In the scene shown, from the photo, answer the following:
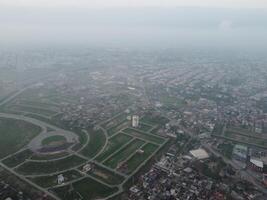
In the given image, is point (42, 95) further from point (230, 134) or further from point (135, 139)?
point (230, 134)

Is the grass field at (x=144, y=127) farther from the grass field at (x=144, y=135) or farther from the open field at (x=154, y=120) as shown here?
the open field at (x=154, y=120)

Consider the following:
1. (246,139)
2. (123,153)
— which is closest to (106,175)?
(123,153)

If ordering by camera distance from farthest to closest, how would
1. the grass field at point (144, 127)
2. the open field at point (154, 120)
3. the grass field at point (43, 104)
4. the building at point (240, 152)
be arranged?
1. the grass field at point (43, 104)
2. the open field at point (154, 120)
3. the grass field at point (144, 127)
4. the building at point (240, 152)

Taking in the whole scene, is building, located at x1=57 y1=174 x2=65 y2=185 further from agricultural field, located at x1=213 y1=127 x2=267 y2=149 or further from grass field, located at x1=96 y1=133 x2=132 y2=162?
agricultural field, located at x1=213 y1=127 x2=267 y2=149

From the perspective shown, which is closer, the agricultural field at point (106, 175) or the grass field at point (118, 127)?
the agricultural field at point (106, 175)

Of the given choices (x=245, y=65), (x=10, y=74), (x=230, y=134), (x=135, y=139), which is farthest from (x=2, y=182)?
(x=245, y=65)

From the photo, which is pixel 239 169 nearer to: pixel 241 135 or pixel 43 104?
pixel 241 135

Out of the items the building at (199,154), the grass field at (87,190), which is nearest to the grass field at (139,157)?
the grass field at (87,190)
